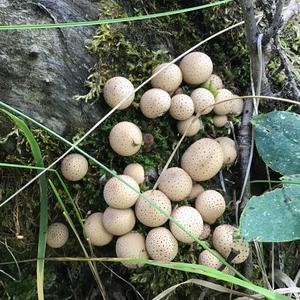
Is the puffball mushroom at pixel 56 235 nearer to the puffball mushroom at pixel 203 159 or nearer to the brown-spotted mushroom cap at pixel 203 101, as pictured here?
the puffball mushroom at pixel 203 159

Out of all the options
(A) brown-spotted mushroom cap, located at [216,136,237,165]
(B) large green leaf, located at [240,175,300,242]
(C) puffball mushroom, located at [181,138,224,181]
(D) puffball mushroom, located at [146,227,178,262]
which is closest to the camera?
(B) large green leaf, located at [240,175,300,242]

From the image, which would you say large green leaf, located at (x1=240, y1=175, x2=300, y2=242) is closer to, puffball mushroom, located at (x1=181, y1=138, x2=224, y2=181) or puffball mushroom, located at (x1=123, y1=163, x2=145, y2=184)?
puffball mushroom, located at (x1=181, y1=138, x2=224, y2=181)

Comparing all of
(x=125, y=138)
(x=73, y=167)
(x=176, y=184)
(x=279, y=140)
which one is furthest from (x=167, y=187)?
(x=279, y=140)

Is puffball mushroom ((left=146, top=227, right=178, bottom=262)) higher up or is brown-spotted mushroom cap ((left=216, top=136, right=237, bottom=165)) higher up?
brown-spotted mushroom cap ((left=216, top=136, right=237, bottom=165))

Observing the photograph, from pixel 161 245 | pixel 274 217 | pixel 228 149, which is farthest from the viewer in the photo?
pixel 228 149

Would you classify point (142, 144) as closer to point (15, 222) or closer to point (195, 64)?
point (195, 64)

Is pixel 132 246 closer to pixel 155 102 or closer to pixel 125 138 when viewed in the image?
pixel 125 138

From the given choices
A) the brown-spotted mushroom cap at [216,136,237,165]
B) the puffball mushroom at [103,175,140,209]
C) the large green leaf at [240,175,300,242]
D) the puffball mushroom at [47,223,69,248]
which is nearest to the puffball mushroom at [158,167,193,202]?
the puffball mushroom at [103,175,140,209]

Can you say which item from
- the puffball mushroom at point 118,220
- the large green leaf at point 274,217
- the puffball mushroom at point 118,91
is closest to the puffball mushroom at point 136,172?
the puffball mushroom at point 118,220

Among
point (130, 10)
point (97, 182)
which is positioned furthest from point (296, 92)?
point (97, 182)
